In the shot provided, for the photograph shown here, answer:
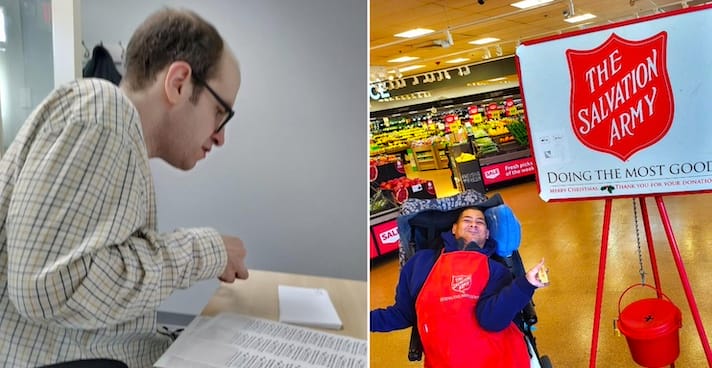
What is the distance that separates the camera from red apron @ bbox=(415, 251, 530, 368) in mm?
1820

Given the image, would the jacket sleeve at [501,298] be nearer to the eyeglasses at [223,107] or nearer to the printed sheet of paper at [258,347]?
the printed sheet of paper at [258,347]

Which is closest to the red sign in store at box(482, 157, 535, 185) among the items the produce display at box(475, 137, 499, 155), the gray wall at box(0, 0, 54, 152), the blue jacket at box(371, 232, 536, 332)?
the produce display at box(475, 137, 499, 155)

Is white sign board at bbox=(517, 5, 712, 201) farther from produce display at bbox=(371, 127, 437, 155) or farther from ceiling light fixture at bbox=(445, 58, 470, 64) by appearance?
produce display at bbox=(371, 127, 437, 155)

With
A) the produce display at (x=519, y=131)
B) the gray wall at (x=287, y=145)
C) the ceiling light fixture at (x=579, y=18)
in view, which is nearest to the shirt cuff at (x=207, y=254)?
the gray wall at (x=287, y=145)

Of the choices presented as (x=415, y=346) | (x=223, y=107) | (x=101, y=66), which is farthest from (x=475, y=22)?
(x=101, y=66)

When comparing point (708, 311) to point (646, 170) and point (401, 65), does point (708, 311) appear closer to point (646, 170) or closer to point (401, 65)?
point (646, 170)

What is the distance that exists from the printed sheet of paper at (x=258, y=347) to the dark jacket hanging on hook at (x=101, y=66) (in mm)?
791

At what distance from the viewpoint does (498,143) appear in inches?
81.2

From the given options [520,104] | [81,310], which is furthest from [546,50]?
[81,310]

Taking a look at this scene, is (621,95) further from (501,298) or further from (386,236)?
(386,236)

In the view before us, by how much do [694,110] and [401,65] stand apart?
925 mm

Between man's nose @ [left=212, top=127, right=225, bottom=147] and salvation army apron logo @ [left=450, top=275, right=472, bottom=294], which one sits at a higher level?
man's nose @ [left=212, top=127, right=225, bottom=147]

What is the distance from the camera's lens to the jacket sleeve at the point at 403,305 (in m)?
1.91

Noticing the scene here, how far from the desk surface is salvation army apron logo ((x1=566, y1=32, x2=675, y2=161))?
3.00 feet
